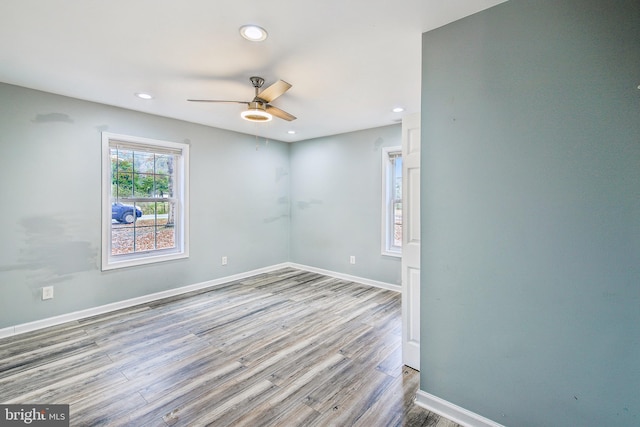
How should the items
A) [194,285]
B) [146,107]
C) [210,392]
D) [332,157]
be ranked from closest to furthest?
1. [210,392]
2. [146,107]
3. [194,285]
4. [332,157]

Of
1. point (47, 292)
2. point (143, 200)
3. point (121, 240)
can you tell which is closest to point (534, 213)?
point (143, 200)

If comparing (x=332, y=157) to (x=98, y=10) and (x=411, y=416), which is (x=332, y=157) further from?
(x=411, y=416)

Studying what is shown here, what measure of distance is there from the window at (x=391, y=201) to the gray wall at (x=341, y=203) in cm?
9

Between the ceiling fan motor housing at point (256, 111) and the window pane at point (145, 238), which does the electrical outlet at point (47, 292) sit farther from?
the ceiling fan motor housing at point (256, 111)

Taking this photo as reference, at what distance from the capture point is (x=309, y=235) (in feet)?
17.9

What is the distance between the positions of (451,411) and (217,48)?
3022mm

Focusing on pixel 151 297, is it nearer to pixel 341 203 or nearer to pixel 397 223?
pixel 341 203

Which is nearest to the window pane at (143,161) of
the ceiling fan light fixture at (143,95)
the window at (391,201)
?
the ceiling fan light fixture at (143,95)

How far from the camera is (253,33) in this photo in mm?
1954

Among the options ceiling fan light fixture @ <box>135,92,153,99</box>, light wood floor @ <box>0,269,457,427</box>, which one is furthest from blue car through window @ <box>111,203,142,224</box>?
ceiling fan light fixture @ <box>135,92,153,99</box>

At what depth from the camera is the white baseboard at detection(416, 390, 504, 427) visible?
1702 millimetres

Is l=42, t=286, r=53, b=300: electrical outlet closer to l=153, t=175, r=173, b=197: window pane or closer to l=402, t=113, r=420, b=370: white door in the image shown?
l=153, t=175, r=173, b=197: window pane

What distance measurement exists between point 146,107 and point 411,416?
420cm

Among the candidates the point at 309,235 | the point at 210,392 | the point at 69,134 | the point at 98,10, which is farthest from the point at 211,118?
the point at 210,392
